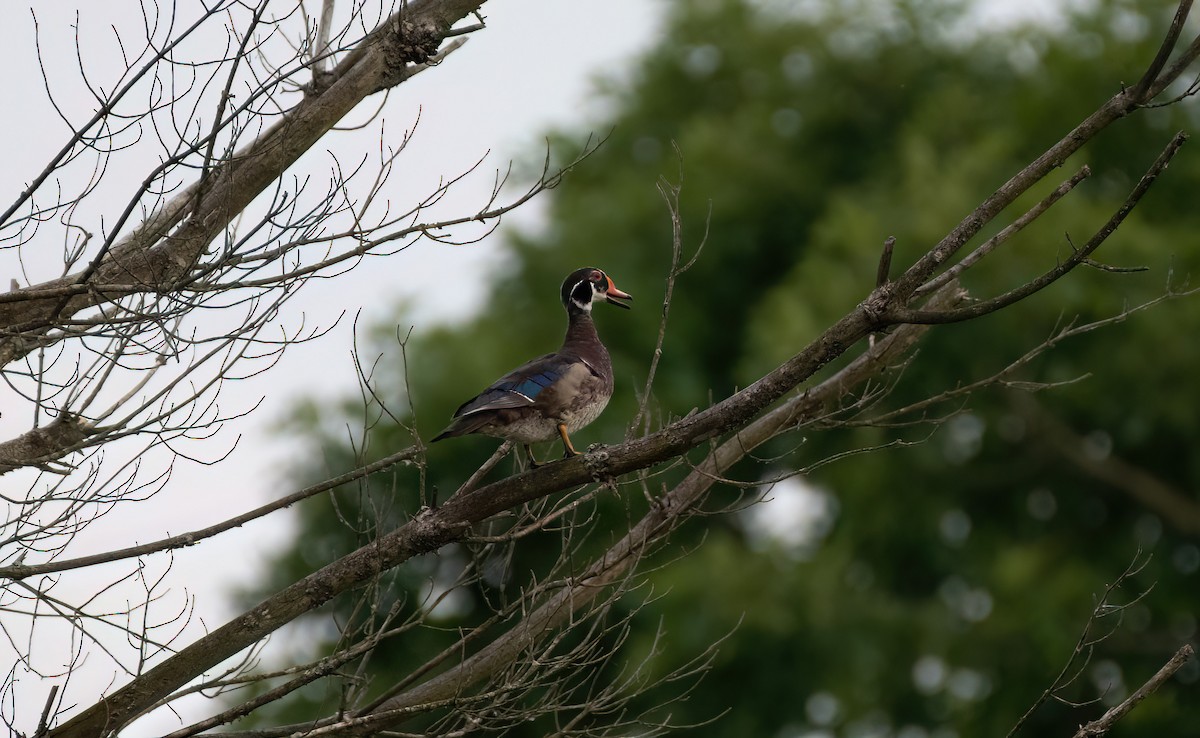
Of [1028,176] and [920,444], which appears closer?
[1028,176]

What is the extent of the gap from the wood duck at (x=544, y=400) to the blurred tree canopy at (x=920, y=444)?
28.5 ft

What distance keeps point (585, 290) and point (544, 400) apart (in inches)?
56.3

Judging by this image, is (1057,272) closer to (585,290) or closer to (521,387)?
(521,387)

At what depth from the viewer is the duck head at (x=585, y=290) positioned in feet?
24.7

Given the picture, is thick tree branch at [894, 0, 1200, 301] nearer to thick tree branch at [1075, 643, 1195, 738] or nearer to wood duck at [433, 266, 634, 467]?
thick tree branch at [1075, 643, 1195, 738]

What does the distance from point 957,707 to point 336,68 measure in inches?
636

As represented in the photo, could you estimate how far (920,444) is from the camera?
15477 millimetres

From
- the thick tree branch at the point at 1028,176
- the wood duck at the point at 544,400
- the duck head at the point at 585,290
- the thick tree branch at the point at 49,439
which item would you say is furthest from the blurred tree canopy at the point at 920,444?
the thick tree branch at the point at 1028,176

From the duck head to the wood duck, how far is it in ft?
1.37

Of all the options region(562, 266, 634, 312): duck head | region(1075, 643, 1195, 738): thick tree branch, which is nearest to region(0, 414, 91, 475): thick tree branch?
region(562, 266, 634, 312): duck head

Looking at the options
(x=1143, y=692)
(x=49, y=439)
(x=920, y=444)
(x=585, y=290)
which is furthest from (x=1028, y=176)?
(x=920, y=444)

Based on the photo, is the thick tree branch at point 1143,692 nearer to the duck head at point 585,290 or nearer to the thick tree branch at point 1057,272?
the thick tree branch at point 1057,272

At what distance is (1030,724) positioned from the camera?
730 inches

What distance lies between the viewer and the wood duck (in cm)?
605
